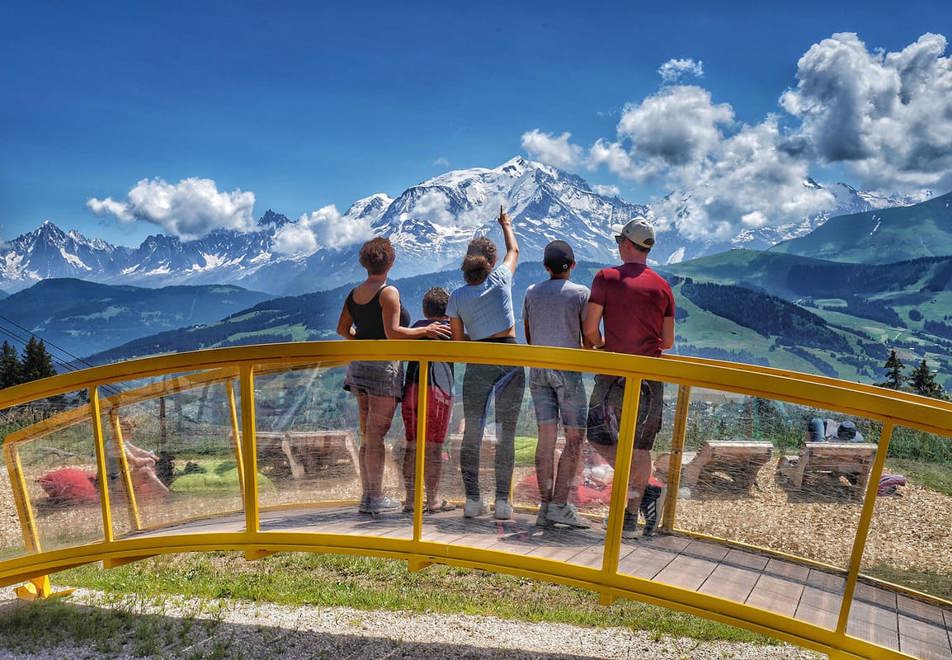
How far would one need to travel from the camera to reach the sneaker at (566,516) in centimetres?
527

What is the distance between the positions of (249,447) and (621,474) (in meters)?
2.85

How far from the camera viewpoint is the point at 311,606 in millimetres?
8648

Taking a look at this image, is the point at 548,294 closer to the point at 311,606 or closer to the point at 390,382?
the point at 390,382

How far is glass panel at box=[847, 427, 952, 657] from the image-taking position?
13.6ft

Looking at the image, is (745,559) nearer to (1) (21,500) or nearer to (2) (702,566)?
(2) (702,566)

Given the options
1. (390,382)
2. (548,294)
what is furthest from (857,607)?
(390,382)

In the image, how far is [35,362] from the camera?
3123 inches

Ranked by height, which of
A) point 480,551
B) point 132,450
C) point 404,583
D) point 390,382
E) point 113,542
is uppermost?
point 390,382

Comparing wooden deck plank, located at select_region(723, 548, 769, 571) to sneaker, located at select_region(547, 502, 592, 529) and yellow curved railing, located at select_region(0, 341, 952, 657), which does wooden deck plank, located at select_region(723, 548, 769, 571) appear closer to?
yellow curved railing, located at select_region(0, 341, 952, 657)

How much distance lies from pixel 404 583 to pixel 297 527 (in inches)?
176

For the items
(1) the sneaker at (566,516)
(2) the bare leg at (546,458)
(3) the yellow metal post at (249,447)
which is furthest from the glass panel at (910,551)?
(3) the yellow metal post at (249,447)

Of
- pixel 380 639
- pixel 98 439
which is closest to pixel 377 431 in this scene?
pixel 98 439

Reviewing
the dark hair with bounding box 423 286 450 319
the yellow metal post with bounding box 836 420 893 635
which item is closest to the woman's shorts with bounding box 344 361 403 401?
the dark hair with bounding box 423 286 450 319

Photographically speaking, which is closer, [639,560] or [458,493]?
[639,560]
